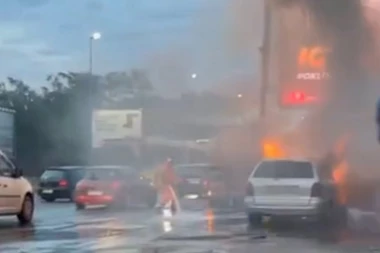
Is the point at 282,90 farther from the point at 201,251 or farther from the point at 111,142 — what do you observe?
the point at 111,142

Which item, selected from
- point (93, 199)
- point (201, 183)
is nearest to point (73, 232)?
point (93, 199)

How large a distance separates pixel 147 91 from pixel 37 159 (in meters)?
8.33

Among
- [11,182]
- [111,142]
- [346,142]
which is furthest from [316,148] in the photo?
[111,142]

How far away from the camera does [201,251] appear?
1395cm

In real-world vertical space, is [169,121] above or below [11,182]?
above

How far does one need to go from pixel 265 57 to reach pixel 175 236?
42.3 feet

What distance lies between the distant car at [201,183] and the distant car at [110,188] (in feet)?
24.7

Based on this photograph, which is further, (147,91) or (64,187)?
(147,91)

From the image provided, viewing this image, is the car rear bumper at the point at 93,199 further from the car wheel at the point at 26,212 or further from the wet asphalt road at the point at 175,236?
the car wheel at the point at 26,212

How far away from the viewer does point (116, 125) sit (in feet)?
172

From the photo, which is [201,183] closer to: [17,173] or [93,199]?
[93,199]

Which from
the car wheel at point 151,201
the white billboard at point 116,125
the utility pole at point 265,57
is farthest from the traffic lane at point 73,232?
the white billboard at point 116,125

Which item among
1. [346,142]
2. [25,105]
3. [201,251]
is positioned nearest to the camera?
[201,251]

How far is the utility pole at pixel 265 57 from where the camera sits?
85.5 feet
